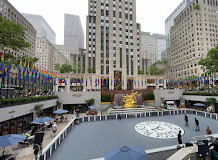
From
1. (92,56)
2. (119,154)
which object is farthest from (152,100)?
(92,56)

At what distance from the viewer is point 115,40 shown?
52.9m

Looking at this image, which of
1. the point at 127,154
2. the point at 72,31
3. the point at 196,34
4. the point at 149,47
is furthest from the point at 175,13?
the point at 72,31

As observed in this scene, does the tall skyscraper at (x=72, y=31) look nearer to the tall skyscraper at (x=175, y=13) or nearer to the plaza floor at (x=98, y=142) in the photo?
the tall skyscraper at (x=175, y=13)

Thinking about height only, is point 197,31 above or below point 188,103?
above

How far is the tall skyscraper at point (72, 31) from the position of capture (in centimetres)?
17432

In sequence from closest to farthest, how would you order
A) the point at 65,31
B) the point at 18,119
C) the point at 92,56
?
the point at 18,119, the point at 92,56, the point at 65,31

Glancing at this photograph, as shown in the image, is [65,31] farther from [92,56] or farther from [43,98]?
[43,98]

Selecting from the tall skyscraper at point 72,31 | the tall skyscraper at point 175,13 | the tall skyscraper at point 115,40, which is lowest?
the tall skyscraper at point 115,40

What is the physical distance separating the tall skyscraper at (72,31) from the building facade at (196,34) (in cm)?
13941

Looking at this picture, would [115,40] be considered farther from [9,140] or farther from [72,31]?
[72,31]

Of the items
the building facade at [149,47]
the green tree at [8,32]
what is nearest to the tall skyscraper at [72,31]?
the building facade at [149,47]

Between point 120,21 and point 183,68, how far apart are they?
146 feet

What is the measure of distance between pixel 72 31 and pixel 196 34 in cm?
16590

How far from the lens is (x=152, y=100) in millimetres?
35406
